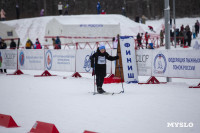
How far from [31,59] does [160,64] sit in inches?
327

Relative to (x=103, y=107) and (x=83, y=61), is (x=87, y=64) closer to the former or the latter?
(x=83, y=61)

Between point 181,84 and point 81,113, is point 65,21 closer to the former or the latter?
point 181,84

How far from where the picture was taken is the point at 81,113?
802 centimetres

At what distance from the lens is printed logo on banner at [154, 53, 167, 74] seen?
12880 mm

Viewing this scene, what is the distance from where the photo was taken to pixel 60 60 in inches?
657

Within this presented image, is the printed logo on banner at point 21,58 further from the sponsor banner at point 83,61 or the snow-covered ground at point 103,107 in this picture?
the snow-covered ground at point 103,107

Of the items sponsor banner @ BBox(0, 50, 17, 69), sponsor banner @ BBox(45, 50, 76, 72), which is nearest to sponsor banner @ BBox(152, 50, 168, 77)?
sponsor banner @ BBox(45, 50, 76, 72)

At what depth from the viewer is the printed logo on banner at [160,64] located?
42.3 feet

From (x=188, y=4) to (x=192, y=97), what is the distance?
49.5 m

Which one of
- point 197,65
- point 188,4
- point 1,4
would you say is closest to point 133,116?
point 197,65

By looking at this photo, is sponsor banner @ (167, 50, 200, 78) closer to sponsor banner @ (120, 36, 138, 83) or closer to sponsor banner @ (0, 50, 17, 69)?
sponsor banner @ (120, 36, 138, 83)

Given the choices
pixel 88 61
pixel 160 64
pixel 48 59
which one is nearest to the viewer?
pixel 160 64

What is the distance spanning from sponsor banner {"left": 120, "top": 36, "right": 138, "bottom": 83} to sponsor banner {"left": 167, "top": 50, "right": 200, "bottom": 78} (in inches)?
61.5

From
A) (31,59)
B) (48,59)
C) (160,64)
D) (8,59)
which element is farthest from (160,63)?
(8,59)
